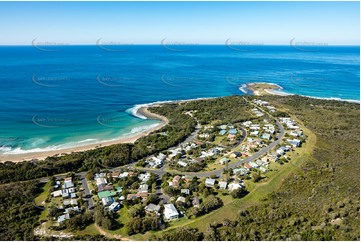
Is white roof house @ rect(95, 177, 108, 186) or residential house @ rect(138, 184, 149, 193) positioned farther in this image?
white roof house @ rect(95, 177, 108, 186)

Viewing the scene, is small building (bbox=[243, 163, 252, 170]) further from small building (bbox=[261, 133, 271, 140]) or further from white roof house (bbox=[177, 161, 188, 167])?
small building (bbox=[261, 133, 271, 140])

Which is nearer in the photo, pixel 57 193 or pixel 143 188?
pixel 57 193

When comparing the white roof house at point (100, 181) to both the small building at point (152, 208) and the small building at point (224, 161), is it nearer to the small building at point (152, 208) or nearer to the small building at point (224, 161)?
the small building at point (152, 208)

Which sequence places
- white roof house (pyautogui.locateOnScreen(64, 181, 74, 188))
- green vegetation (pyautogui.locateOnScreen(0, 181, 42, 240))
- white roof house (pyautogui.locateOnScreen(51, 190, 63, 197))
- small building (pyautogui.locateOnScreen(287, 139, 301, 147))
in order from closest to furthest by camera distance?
green vegetation (pyautogui.locateOnScreen(0, 181, 42, 240)) → white roof house (pyautogui.locateOnScreen(51, 190, 63, 197)) → white roof house (pyautogui.locateOnScreen(64, 181, 74, 188)) → small building (pyautogui.locateOnScreen(287, 139, 301, 147))

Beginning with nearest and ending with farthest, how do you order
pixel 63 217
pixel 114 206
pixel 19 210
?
1. pixel 63 217
2. pixel 19 210
3. pixel 114 206

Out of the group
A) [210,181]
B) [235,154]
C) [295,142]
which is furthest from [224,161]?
[295,142]

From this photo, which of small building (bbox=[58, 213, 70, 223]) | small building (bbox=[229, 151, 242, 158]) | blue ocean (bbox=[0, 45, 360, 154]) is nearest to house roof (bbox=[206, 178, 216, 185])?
small building (bbox=[229, 151, 242, 158])

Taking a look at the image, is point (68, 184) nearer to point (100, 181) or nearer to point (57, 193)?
point (57, 193)

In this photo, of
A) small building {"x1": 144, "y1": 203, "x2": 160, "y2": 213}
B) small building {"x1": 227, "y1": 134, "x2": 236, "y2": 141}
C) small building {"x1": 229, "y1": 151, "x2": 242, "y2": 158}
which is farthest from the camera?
small building {"x1": 227, "y1": 134, "x2": 236, "y2": 141}

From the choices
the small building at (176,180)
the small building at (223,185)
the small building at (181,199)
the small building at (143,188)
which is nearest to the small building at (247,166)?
the small building at (223,185)
